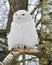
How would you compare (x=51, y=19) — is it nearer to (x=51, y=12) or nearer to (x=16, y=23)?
(x=51, y=12)

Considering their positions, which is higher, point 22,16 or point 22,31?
point 22,16

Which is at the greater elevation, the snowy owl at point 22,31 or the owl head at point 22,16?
the owl head at point 22,16

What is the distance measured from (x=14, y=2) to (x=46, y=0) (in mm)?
450

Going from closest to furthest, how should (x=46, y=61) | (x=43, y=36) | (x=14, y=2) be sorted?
1. (x=46, y=61)
2. (x=43, y=36)
3. (x=14, y=2)

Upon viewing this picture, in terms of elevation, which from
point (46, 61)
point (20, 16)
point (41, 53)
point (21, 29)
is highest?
point (20, 16)

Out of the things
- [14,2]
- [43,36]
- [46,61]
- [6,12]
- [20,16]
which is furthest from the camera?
[6,12]

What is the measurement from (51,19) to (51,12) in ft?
0.25

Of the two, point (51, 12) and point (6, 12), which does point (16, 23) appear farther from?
point (6, 12)

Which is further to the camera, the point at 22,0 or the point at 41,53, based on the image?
the point at 22,0

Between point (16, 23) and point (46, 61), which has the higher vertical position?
point (16, 23)

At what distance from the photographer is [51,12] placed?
2127 mm

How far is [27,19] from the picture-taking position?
6.05ft

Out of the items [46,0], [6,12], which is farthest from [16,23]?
[6,12]

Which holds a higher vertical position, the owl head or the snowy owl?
the owl head
